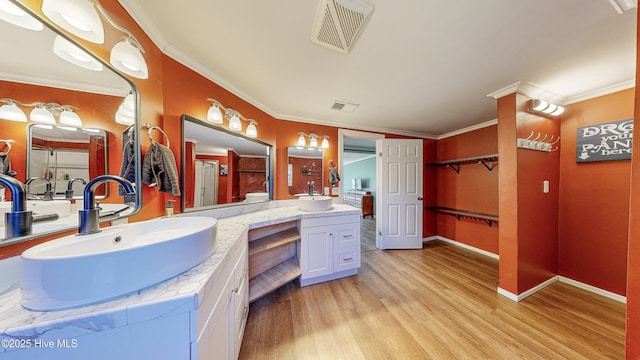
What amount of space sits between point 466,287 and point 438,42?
235 centimetres

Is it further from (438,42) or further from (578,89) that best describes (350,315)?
(578,89)

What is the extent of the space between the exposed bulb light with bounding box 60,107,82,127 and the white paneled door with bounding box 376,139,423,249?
3110mm

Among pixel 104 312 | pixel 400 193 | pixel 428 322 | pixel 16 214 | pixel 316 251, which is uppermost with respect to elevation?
pixel 16 214

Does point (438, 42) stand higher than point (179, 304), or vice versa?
point (438, 42)

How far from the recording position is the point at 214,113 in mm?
1594

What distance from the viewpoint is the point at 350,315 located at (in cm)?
158

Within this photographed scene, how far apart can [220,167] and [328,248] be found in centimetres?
142

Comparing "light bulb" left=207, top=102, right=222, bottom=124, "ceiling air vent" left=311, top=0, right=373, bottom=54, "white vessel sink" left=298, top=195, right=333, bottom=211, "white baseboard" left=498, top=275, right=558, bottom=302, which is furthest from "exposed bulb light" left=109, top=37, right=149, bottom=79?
"white baseboard" left=498, top=275, right=558, bottom=302

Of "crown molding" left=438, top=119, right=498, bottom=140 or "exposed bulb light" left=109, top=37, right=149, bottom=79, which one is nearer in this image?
"exposed bulb light" left=109, top=37, right=149, bottom=79

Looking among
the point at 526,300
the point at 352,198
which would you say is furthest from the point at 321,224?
the point at 352,198

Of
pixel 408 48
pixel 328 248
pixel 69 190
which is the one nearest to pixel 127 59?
pixel 69 190

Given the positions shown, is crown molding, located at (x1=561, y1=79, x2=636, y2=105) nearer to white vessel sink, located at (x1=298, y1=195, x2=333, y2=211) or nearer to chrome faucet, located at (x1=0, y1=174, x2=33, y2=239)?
white vessel sink, located at (x1=298, y1=195, x2=333, y2=211)

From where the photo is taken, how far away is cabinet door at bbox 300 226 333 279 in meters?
1.97

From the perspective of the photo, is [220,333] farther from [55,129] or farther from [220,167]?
[220,167]
